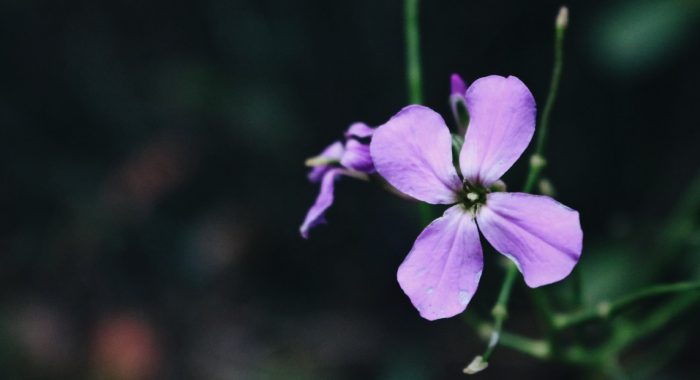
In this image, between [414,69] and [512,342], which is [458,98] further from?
[512,342]

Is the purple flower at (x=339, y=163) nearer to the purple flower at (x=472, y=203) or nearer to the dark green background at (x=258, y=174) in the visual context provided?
the purple flower at (x=472, y=203)

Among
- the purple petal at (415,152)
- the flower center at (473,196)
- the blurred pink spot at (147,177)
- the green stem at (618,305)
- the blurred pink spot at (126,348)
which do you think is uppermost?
the blurred pink spot at (147,177)

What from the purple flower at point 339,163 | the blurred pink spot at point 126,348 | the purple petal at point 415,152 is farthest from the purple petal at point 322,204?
the blurred pink spot at point 126,348

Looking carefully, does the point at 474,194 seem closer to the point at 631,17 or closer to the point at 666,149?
the point at 631,17

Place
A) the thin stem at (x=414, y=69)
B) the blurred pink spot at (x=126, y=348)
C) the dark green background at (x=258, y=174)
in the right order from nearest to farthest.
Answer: the thin stem at (x=414, y=69), the dark green background at (x=258, y=174), the blurred pink spot at (x=126, y=348)

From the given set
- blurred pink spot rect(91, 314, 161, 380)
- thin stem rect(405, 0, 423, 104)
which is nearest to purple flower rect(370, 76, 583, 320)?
thin stem rect(405, 0, 423, 104)

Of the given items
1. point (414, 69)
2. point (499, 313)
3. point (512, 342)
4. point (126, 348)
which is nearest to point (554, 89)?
point (414, 69)
